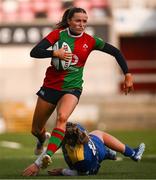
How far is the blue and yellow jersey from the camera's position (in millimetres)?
10227

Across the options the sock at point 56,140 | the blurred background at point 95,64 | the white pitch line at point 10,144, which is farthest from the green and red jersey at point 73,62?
the blurred background at point 95,64

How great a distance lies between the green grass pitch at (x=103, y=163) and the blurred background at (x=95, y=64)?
9.88 ft

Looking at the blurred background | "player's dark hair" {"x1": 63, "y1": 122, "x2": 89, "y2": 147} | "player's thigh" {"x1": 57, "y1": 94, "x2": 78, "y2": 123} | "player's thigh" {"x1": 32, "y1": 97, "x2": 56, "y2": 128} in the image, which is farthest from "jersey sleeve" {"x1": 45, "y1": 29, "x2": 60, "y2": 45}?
the blurred background

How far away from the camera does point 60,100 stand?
10.7 meters

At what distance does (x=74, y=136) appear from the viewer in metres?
10.3

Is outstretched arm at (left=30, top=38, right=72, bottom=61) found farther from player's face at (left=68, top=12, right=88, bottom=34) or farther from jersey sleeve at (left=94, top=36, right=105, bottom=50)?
jersey sleeve at (left=94, top=36, right=105, bottom=50)

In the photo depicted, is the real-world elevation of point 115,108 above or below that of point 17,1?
below

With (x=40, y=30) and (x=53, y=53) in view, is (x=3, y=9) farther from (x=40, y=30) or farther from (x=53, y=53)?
(x=53, y=53)

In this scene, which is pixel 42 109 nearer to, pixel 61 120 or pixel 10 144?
pixel 61 120

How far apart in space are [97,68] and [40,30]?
1983 millimetres

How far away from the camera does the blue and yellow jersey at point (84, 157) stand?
1023 centimetres

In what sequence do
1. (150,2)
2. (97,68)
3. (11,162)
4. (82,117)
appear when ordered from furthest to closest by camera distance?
(150,2)
(97,68)
(82,117)
(11,162)

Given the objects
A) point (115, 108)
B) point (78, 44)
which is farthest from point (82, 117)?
point (78, 44)

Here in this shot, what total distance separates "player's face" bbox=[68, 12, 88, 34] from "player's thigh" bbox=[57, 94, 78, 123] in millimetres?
738
